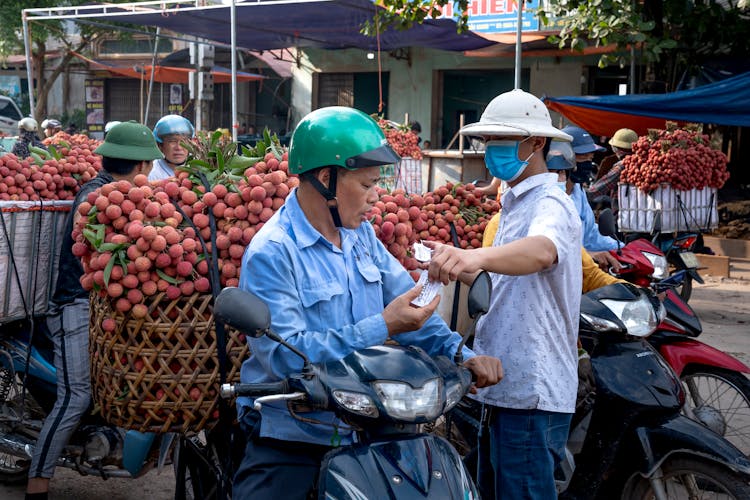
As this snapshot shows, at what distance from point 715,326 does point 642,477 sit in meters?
5.40

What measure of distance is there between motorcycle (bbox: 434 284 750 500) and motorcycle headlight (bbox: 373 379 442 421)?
1.18 m

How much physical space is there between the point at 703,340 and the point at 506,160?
5.47 metres

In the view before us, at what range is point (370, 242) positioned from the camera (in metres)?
2.49

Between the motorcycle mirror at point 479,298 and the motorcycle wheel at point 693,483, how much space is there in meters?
1.48

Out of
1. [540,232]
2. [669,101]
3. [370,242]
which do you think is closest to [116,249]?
[370,242]

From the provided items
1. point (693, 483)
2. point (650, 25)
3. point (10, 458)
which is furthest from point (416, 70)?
point (693, 483)

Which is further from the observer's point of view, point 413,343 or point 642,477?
point 642,477

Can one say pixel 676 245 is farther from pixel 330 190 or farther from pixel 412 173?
pixel 330 190

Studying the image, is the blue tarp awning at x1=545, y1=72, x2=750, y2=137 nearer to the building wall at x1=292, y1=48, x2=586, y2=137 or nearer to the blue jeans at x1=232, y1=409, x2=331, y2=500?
the building wall at x1=292, y1=48, x2=586, y2=137

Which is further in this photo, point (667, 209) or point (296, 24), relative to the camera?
point (296, 24)

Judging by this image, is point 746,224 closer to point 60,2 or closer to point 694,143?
point 694,143

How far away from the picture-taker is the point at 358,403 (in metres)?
1.90

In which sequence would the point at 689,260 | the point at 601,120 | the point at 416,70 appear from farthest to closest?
the point at 416,70 → the point at 601,120 → the point at 689,260

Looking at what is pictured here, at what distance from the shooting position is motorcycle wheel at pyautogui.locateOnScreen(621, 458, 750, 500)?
3061 mm
